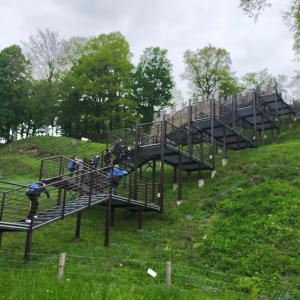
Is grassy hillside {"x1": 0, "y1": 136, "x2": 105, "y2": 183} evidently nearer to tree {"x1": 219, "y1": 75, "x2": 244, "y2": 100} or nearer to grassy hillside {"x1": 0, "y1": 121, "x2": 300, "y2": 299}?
grassy hillside {"x1": 0, "y1": 121, "x2": 300, "y2": 299}

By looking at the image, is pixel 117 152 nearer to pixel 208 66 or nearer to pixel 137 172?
pixel 137 172

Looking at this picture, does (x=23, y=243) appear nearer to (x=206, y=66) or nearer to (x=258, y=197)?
(x=258, y=197)

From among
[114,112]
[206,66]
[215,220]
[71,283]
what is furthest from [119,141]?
[206,66]

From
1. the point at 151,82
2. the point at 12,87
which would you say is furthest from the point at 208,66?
the point at 12,87

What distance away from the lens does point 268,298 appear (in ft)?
23.0

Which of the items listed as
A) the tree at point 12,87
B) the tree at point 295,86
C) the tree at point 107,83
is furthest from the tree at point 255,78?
the tree at point 12,87

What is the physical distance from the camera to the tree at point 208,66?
4559 centimetres

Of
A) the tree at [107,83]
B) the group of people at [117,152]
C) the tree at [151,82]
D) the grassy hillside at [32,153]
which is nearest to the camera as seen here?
the group of people at [117,152]

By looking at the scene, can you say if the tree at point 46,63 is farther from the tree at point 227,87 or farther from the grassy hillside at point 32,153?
the tree at point 227,87

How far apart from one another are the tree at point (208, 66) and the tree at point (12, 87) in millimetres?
23668

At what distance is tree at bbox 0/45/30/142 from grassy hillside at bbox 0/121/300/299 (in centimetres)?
3059

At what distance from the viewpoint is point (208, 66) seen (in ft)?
150

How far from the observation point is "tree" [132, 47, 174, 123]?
4272cm

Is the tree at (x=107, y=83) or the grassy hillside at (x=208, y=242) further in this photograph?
the tree at (x=107, y=83)
